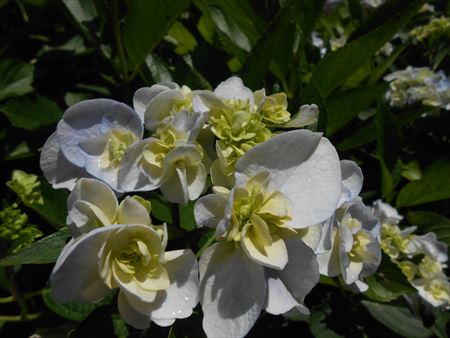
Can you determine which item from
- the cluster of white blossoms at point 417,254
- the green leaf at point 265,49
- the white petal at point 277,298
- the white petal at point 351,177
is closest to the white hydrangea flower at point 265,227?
the white petal at point 277,298

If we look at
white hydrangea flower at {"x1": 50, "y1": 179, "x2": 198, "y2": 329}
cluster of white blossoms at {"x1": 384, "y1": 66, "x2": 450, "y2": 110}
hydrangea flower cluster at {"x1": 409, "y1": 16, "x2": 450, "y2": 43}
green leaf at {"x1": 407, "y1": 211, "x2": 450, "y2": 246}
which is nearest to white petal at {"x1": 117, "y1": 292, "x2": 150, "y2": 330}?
white hydrangea flower at {"x1": 50, "y1": 179, "x2": 198, "y2": 329}

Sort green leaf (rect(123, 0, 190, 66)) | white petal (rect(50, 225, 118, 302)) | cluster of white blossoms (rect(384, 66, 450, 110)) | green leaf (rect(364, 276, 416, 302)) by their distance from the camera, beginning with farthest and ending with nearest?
cluster of white blossoms (rect(384, 66, 450, 110))
green leaf (rect(123, 0, 190, 66))
green leaf (rect(364, 276, 416, 302))
white petal (rect(50, 225, 118, 302))

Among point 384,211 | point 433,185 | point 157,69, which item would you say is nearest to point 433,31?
point 433,185

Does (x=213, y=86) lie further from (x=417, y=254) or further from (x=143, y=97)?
(x=417, y=254)

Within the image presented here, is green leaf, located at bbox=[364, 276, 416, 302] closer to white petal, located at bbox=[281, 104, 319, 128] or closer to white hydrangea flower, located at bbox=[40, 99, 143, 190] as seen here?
white petal, located at bbox=[281, 104, 319, 128]

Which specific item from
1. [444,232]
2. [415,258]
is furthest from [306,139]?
[444,232]

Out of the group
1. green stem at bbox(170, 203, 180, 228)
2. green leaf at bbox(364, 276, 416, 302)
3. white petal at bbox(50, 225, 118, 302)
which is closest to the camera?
white petal at bbox(50, 225, 118, 302)

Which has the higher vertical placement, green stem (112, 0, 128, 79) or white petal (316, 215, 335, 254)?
green stem (112, 0, 128, 79)
